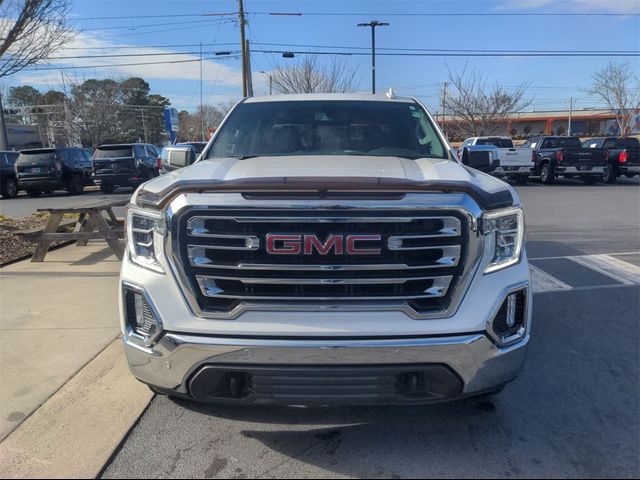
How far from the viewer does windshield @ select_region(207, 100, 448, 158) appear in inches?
154

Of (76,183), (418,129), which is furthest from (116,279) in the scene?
(76,183)

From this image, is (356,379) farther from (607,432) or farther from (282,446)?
(607,432)

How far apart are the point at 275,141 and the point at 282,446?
2268mm

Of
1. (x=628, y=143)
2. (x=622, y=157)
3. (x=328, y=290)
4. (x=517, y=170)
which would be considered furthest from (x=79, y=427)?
(x=628, y=143)

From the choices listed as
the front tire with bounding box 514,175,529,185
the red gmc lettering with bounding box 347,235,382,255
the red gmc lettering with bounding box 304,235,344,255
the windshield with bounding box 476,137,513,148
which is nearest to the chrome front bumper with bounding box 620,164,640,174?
the front tire with bounding box 514,175,529,185

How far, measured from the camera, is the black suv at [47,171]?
1875cm

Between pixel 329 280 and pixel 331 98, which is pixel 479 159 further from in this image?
pixel 329 280

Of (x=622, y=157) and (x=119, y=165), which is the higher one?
(x=119, y=165)

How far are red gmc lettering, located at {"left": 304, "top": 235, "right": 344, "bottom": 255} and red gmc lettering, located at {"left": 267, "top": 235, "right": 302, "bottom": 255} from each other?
0.04 meters

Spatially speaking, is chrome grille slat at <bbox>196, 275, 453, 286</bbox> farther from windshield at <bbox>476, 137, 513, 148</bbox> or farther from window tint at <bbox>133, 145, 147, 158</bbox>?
windshield at <bbox>476, 137, 513, 148</bbox>

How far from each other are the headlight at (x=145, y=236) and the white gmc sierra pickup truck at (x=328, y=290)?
0.04ft

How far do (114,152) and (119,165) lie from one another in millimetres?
697

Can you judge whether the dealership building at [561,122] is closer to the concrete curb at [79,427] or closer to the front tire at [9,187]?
the front tire at [9,187]

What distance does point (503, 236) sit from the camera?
8.67 feet
